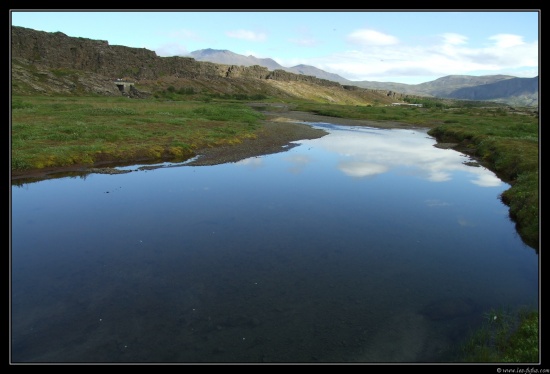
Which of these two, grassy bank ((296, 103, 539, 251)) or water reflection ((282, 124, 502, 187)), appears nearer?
grassy bank ((296, 103, 539, 251))

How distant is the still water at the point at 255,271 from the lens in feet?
36.6

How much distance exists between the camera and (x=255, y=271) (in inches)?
611

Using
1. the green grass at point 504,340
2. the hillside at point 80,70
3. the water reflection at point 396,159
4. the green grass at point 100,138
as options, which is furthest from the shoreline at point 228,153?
the hillside at point 80,70

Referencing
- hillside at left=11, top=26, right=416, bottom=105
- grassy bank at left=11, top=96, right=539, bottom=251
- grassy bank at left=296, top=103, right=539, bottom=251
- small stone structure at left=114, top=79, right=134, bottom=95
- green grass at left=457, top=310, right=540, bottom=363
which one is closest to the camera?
green grass at left=457, top=310, right=540, bottom=363

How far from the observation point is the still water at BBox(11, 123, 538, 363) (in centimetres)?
1116

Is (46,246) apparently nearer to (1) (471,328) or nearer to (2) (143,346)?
(2) (143,346)

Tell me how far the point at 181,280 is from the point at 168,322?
2.76 meters

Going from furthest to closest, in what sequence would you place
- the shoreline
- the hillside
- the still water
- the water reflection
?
the hillside → the water reflection → the shoreline → the still water

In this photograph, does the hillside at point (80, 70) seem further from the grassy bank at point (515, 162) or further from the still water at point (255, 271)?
the grassy bank at point (515, 162)

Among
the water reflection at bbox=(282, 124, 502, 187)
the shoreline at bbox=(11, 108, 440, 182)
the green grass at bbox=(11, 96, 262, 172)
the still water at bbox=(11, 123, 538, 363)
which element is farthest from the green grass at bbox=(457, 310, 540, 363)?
the green grass at bbox=(11, 96, 262, 172)

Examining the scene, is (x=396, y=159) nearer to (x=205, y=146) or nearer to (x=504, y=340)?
(x=205, y=146)

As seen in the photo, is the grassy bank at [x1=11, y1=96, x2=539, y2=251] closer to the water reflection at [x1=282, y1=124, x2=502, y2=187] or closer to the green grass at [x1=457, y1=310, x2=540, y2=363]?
the water reflection at [x1=282, y1=124, x2=502, y2=187]

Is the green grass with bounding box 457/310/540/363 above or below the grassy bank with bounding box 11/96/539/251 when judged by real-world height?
below

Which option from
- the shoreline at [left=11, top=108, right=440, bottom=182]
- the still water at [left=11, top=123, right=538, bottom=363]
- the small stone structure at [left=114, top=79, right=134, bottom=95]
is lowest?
the still water at [left=11, top=123, right=538, bottom=363]
